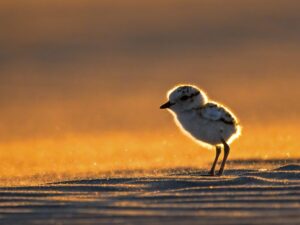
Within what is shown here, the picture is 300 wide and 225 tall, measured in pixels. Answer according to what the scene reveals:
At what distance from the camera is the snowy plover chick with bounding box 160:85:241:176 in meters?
11.1

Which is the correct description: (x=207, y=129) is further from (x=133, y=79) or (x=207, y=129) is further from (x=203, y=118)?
(x=133, y=79)

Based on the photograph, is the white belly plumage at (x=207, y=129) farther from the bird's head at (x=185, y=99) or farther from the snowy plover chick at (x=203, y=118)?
the bird's head at (x=185, y=99)

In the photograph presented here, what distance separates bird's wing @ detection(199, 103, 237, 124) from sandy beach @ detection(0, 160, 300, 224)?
1.88 m

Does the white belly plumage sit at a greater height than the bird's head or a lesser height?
lesser

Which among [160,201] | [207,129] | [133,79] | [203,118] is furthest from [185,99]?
[133,79]

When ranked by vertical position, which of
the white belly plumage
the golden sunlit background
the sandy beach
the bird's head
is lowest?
the sandy beach

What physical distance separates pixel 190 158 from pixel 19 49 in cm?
1202

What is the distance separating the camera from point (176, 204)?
7.53m

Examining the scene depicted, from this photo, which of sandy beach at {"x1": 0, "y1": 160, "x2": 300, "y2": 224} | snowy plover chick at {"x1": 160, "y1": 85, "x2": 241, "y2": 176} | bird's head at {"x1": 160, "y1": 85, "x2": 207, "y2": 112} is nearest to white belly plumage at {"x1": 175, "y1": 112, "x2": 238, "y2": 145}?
snowy plover chick at {"x1": 160, "y1": 85, "x2": 241, "y2": 176}

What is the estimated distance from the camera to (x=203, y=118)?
1116 cm

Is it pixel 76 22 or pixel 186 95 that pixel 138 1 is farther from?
pixel 186 95

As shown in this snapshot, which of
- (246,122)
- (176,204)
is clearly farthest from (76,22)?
(176,204)

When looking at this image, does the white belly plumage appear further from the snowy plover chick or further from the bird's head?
the bird's head

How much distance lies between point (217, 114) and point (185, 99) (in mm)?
566
